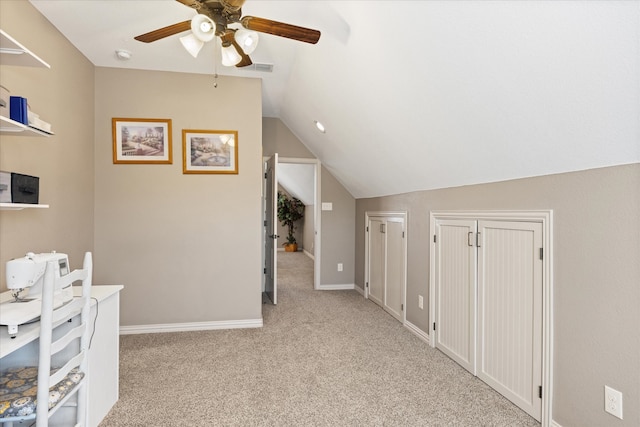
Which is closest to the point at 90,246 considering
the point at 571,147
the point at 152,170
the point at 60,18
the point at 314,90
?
the point at 152,170

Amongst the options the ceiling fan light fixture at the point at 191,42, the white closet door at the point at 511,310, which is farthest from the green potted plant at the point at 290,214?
the ceiling fan light fixture at the point at 191,42

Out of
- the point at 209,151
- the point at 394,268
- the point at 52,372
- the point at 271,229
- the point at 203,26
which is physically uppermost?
the point at 203,26

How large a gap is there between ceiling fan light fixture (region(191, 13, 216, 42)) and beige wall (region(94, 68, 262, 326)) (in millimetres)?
1714

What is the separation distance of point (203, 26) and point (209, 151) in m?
1.81

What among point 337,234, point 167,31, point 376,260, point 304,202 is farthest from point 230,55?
point 304,202

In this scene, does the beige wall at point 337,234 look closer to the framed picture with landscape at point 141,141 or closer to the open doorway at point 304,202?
the open doorway at point 304,202

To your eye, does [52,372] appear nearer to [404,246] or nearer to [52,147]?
[52,147]

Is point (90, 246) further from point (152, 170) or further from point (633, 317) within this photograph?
point (633, 317)

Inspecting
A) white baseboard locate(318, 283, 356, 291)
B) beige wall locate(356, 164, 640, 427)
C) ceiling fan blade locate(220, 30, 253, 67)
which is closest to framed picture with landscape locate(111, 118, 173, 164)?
ceiling fan blade locate(220, 30, 253, 67)

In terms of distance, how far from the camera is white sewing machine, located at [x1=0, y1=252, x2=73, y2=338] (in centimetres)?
159

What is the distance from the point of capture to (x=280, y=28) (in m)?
2.06

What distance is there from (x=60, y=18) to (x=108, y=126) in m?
1.08

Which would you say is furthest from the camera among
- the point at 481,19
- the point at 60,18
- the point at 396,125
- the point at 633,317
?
the point at 396,125

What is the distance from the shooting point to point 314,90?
3568 millimetres
